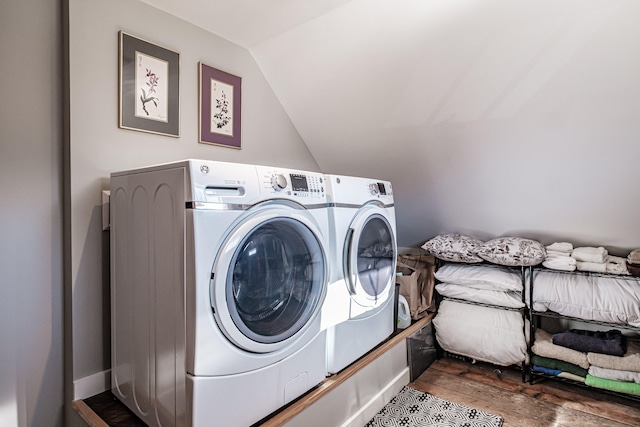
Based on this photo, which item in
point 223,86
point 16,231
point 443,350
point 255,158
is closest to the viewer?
point 16,231

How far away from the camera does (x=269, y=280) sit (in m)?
1.40

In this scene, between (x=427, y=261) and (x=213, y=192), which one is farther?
(x=427, y=261)

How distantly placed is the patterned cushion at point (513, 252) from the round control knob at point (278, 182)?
5.40 feet

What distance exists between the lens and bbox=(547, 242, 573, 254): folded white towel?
2354 millimetres

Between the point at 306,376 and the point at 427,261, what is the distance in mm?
1556

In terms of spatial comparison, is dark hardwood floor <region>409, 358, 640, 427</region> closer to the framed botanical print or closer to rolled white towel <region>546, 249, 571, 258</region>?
rolled white towel <region>546, 249, 571, 258</region>

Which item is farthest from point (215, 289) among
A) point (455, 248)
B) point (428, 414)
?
point (455, 248)

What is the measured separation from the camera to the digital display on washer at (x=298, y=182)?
4.96 feet

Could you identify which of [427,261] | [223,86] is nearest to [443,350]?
[427,261]

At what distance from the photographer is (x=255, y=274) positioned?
136cm

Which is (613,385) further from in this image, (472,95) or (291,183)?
(291,183)

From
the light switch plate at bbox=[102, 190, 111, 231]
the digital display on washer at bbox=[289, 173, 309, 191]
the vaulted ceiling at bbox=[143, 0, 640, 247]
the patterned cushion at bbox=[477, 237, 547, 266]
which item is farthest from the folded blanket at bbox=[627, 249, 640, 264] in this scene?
the light switch plate at bbox=[102, 190, 111, 231]

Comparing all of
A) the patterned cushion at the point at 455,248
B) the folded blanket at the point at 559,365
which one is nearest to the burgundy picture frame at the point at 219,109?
the patterned cushion at the point at 455,248

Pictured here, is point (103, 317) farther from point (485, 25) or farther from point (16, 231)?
point (485, 25)
